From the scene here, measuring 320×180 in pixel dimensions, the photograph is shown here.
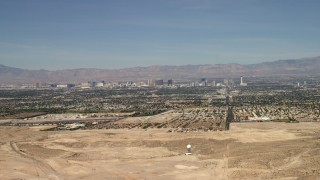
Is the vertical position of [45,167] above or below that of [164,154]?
below

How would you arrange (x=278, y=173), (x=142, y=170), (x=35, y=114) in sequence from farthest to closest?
(x=35, y=114), (x=142, y=170), (x=278, y=173)

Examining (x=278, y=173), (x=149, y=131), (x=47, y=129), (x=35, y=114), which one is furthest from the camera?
(x=35, y=114)

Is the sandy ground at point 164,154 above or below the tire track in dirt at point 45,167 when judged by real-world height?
above

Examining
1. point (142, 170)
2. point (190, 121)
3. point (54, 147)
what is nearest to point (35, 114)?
point (190, 121)

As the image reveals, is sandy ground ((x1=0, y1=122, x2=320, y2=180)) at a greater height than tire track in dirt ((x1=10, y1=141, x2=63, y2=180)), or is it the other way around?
sandy ground ((x1=0, y1=122, x2=320, y2=180))

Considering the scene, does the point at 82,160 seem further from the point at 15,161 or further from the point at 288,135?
the point at 288,135

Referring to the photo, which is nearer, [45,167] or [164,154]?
[45,167]

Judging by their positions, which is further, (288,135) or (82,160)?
(288,135)

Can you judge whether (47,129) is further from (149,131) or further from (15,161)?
(15,161)
